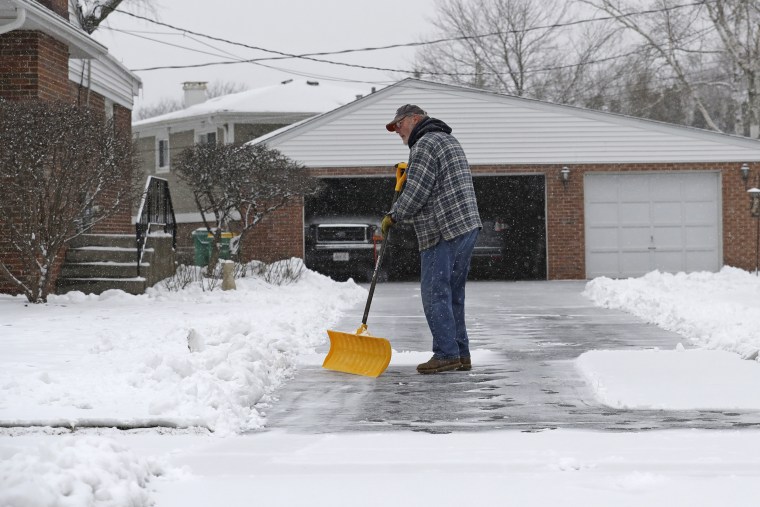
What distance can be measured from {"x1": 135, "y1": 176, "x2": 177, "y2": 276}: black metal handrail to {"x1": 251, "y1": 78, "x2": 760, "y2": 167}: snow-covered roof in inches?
263

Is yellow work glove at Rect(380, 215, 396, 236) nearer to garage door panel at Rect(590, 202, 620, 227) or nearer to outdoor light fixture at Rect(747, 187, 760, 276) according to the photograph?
garage door panel at Rect(590, 202, 620, 227)

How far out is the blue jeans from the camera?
763 centimetres

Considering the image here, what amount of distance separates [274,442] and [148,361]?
6.27ft

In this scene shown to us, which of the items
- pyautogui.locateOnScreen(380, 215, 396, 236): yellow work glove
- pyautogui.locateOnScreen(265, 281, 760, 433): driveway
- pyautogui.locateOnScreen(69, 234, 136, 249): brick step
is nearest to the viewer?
Answer: pyautogui.locateOnScreen(265, 281, 760, 433): driveway

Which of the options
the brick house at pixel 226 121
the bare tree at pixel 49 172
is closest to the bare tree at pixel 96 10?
the brick house at pixel 226 121

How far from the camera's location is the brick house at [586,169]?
23781mm

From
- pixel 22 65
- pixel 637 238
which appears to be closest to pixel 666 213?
pixel 637 238

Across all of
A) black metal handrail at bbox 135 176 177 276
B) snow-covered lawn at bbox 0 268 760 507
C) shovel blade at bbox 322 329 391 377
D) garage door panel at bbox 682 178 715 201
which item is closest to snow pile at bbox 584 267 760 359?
snow-covered lawn at bbox 0 268 760 507

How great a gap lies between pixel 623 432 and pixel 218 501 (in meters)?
2.30

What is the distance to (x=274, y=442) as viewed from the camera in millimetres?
5410

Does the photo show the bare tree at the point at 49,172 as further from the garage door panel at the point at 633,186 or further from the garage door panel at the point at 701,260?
the garage door panel at the point at 701,260

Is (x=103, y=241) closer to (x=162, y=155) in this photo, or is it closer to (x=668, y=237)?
(x=668, y=237)

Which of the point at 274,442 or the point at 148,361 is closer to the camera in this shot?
the point at 274,442

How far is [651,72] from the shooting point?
139ft
